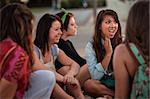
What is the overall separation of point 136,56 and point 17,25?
823 millimetres

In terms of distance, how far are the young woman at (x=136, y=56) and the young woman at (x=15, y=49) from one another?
619 mm

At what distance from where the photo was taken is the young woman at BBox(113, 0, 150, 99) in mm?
2615

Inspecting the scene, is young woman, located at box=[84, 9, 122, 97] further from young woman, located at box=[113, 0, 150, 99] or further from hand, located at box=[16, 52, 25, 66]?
hand, located at box=[16, 52, 25, 66]

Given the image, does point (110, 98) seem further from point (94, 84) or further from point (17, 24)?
point (17, 24)

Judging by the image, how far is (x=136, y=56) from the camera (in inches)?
106

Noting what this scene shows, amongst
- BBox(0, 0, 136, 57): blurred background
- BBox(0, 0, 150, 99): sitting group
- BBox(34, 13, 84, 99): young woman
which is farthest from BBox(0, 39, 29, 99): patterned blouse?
BBox(0, 0, 136, 57): blurred background

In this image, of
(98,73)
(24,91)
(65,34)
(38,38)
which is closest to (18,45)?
(24,91)

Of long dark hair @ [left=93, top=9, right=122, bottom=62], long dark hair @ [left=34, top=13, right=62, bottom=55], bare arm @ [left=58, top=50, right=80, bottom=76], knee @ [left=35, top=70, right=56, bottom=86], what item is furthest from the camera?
bare arm @ [left=58, top=50, right=80, bottom=76]

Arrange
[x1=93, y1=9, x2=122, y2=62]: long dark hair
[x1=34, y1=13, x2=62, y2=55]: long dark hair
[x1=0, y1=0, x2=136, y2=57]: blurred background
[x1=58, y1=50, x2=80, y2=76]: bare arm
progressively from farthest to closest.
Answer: [x1=0, y1=0, x2=136, y2=57]: blurred background
[x1=58, y1=50, x2=80, y2=76]: bare arm
[x1=93, y1=9, x2=122, y2=62]: long dark hair
[x1=34, y1=13, x2=62, y2=55]: long dark hair

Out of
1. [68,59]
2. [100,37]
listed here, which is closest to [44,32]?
[68,59]

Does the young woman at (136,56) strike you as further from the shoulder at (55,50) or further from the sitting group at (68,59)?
the shoulder at (55,50)

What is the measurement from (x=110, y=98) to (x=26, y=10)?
45.3 inches

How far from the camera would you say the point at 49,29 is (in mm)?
3648

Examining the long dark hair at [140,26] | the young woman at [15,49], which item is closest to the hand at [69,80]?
the young woman at [15,49]
